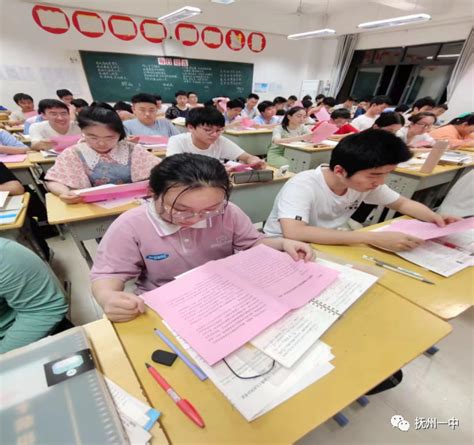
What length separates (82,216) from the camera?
143 centimetres

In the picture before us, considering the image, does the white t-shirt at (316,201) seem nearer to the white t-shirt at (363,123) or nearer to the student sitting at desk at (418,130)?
the student sitting at desk at (418,130)

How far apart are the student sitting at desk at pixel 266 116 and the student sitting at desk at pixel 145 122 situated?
2025mm

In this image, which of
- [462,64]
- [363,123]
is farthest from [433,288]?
[462,64]

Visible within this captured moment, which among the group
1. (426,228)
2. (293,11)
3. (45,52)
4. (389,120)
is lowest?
(426,228)

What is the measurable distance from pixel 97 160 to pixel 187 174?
1336 millimetres

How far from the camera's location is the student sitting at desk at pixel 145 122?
2.90 m

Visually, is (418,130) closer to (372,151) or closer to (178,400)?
(372,151)

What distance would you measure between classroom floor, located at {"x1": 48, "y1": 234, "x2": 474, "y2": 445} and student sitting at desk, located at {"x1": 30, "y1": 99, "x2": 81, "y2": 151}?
7.10ft

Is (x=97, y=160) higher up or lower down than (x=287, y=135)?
higher up

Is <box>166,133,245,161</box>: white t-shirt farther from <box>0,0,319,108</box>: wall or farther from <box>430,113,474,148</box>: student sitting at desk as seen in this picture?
<box>0,0,319,108</box>: wall

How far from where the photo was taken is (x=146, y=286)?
104 cm

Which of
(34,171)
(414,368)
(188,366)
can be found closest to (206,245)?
(188,366)

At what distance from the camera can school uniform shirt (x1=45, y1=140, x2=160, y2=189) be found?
1.68 m

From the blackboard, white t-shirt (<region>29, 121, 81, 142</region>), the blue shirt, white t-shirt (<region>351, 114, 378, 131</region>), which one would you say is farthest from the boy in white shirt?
the blackboard
